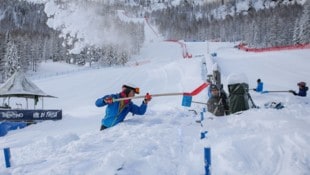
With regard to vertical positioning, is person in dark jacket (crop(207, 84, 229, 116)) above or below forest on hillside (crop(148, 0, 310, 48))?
below

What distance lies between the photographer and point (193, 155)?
18.1ft

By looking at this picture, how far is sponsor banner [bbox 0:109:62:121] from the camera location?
1950cm

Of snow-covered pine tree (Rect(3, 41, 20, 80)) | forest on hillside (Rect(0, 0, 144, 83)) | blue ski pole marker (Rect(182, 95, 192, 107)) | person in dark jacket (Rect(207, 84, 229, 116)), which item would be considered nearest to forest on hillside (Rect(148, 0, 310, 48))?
forest on hillside (Rect(0, 0, 144, 83))

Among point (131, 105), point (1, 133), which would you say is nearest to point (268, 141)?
point (131, 105)

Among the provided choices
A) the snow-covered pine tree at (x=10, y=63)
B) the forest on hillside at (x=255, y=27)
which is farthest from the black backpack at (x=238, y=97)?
the forest on hillside at (x=255, y=27)

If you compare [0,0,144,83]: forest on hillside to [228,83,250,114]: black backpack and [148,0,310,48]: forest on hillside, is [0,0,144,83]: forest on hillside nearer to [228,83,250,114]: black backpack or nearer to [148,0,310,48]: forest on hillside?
[228,83,250,114]: black backpack

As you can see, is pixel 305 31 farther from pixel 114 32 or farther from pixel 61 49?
pixel 61 49

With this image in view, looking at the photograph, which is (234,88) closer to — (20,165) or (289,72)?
(20,165)

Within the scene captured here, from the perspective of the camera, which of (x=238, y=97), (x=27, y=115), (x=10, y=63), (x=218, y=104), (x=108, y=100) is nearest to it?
(x=108, y=100)

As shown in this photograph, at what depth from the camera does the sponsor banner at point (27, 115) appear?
19.5 metres

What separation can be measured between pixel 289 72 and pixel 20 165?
28255 millimetres

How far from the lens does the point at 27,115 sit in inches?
787

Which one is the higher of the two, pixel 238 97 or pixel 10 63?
pixel 238 97

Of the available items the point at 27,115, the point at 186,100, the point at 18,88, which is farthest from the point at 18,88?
the point at 186,100
